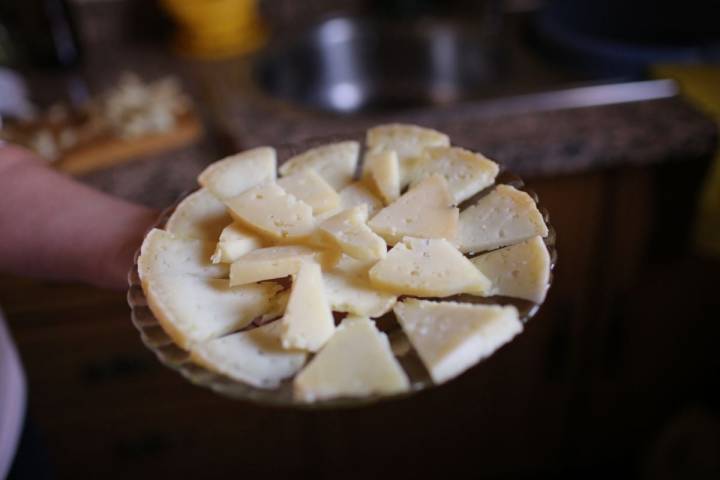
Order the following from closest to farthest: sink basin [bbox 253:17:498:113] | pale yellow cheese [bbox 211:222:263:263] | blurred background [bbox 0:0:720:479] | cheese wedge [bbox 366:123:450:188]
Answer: pale yellow cheese [bbox 211:222:263:263], cheese wedge [bbox 366:123:450:188], blurred background [bbox 0:0:720:479], sink basin [bbox 253:17:498:113]

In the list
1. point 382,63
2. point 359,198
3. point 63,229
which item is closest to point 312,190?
point 359,198

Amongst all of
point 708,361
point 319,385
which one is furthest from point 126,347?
point 708,361

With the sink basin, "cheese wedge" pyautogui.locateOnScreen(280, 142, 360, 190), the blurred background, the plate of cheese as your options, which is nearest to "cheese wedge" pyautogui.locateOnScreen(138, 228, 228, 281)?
the plate of cheese

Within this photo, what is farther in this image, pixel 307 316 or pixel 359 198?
pixel 359 198

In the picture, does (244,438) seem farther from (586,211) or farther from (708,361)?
(708,361)

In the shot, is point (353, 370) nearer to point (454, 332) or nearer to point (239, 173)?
point (454, 332)

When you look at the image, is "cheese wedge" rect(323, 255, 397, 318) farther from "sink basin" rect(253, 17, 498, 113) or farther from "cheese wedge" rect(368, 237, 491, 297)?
"sink basin" rect(253, 17, 498, 113)
